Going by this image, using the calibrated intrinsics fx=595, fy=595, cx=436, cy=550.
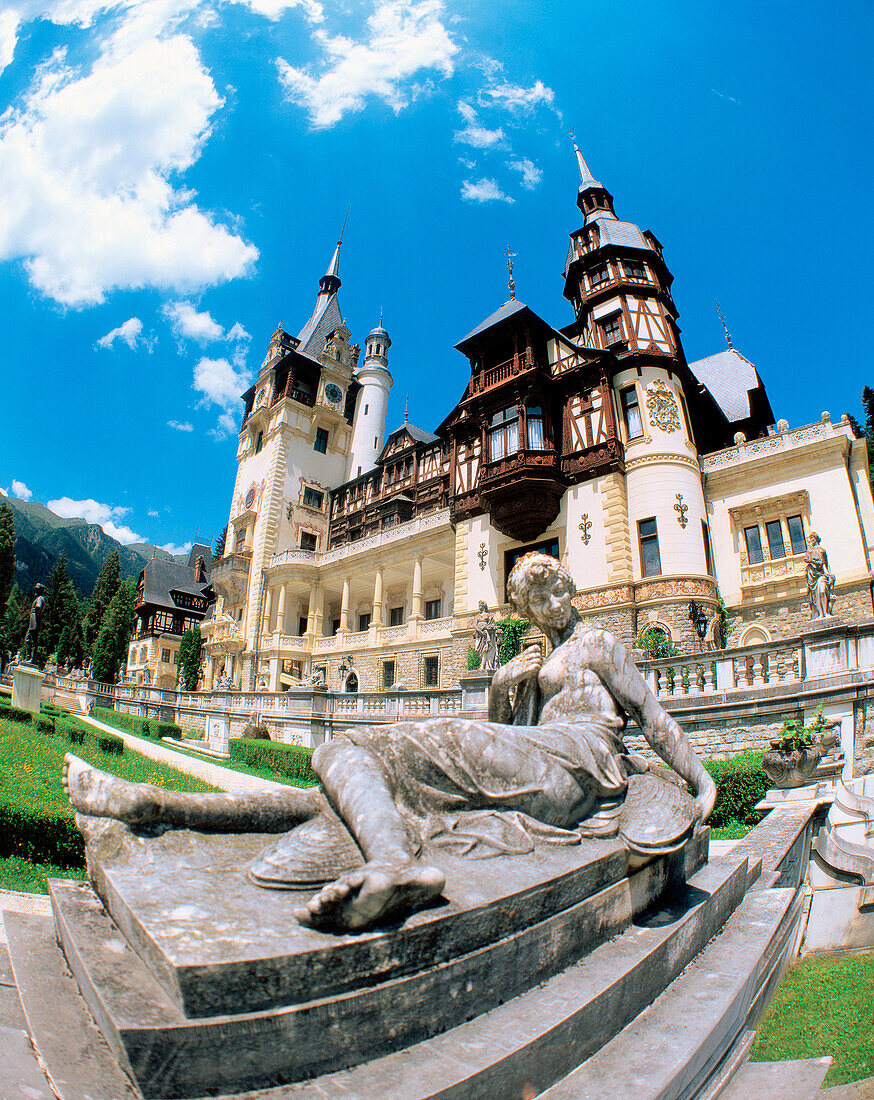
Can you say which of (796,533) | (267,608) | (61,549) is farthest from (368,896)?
(61,549)

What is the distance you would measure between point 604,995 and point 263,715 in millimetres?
22018

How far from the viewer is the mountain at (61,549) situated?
127 metres

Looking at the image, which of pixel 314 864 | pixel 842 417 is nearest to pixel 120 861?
pixel 314 864

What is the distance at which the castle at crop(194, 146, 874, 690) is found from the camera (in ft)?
75.0

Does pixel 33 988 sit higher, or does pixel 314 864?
pixel 314 864

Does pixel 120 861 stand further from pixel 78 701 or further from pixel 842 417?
pixel 78 701

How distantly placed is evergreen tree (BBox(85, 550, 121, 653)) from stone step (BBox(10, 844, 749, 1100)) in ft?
235

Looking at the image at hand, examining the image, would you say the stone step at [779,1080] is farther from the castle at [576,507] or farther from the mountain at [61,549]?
the mountain at [61,549]

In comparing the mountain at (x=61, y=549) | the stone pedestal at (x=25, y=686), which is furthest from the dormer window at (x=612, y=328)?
the mountain at (x=61, y=549)

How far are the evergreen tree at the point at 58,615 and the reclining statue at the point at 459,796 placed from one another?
7165cm

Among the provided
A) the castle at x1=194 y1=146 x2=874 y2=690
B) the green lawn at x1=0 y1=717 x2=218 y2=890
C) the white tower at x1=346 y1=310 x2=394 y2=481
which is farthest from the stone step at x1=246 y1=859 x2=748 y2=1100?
the white tower at x1=346 y1=310 x2=394 y2=481

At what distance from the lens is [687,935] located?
3.00 m

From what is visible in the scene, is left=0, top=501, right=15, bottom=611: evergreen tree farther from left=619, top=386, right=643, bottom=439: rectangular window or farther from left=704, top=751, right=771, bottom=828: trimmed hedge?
left=704, top=751, right=771, bottom=828: trimmed hedge

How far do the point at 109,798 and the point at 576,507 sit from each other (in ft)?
81.1
